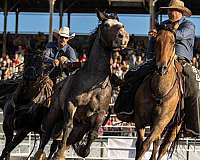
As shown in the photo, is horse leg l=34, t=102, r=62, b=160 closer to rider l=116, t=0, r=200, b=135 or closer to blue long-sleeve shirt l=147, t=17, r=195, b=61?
rider l=116, t=0, r=200, b=135

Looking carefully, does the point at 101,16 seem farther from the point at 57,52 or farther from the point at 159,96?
the point at 57,52

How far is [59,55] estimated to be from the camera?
11.3 metres

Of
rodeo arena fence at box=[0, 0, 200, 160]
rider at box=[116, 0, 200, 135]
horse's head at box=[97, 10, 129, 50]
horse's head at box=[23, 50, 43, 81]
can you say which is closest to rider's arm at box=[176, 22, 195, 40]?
rider at box=[116, 0, 200, 135]

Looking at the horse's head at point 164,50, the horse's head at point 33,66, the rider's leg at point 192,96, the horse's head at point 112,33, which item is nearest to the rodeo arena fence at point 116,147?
the horse's head at point 33,66

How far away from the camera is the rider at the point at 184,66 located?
10430 mm

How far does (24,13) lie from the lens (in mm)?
31203

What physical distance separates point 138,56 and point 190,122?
11874 millimetres

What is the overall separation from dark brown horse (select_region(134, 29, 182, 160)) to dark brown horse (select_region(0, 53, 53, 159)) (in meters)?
1.82

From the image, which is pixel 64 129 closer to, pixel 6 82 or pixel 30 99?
pixel 30 99

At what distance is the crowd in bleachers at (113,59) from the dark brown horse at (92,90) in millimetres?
286

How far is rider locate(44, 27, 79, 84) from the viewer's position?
434 inches

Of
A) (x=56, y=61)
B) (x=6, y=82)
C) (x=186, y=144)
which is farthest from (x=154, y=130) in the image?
(x=186, y=144)

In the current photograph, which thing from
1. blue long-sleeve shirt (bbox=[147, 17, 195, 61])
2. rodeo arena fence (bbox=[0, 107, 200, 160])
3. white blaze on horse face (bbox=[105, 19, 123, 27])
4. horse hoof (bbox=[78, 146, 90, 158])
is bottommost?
rodeo arena fence (bbox=[0, 107, 200, 160])

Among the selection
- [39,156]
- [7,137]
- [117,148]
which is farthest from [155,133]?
[117,148]
